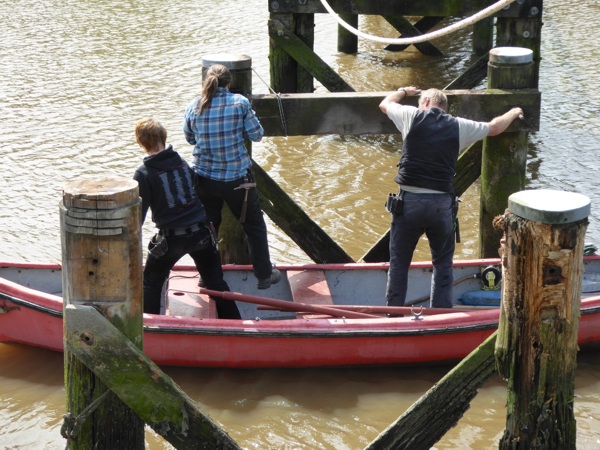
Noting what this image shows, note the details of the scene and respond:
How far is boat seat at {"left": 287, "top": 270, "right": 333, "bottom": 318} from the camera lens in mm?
7301

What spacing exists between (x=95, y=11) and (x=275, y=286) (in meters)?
11.7

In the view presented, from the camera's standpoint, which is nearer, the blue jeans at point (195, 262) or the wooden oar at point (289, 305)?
the blue jeans at point (195, 262)

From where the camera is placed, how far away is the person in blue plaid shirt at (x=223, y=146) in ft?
22.0

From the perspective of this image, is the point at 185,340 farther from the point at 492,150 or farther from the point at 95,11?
the point at 95,11

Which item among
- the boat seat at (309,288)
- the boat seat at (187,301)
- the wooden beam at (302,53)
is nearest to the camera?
the boat seat at (187,301)

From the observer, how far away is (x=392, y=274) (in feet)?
22.6

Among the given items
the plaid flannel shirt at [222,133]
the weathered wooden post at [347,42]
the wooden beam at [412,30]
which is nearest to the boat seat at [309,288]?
the plaid flannel shirt at [222,133]

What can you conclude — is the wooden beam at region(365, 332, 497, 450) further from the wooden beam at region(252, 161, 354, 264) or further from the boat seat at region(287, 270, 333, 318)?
the wooden beam at region(252, 161, 354, 264)

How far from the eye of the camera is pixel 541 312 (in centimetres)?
473

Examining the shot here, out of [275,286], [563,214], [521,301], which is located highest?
[563,214]

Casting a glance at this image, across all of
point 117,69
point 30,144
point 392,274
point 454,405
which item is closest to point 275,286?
point 392,274

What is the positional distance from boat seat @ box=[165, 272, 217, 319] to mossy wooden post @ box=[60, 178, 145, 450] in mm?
2114

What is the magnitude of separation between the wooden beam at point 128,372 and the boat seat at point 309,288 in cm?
250

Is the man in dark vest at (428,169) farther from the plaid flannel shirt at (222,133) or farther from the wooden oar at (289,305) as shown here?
the plaid flannel shirt at (222,133)
